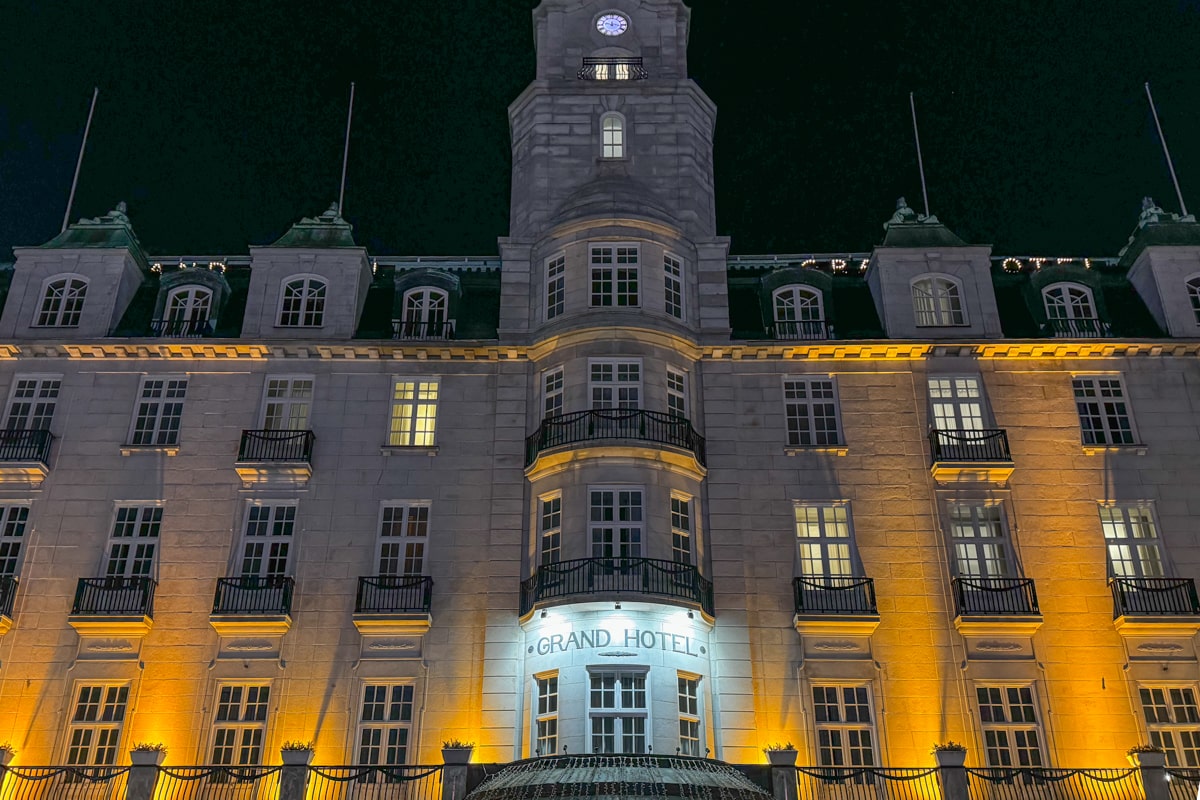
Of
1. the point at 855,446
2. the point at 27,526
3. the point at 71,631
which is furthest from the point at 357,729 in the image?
the point at 855,446

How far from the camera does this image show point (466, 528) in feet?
107

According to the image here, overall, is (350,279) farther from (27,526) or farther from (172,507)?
(27,526)

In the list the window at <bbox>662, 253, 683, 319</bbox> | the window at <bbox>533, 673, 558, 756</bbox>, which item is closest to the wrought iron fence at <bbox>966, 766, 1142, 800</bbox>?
the window at <bbox>533, 673, 558, 756</bbox>

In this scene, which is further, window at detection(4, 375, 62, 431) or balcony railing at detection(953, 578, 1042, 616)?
window at detection(4, 375, 62, 431)

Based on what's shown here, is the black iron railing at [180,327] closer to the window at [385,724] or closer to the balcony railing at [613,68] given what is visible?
the window at [385,724]

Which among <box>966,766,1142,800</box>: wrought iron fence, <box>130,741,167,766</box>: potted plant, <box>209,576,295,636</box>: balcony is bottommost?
<box>966,766,1142,800</box>: wrought iron fence

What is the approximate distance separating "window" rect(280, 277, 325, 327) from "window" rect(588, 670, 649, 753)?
49.8ft

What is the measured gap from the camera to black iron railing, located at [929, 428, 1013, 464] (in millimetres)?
33125

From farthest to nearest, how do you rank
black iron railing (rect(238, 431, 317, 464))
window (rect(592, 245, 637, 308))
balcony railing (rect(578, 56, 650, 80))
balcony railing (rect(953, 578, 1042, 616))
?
balcony railing (rect(578, 56, 650, 80)), window (rect(592, 245, 637, 308)), black iron railing (rect(238, 431, 317, 464)), balcony railing (rect(953, 578, 1042, 616))

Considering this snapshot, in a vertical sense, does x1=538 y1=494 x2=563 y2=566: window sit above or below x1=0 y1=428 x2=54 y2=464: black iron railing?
below

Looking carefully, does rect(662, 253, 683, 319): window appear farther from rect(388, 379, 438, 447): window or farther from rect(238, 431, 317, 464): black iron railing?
rect(238, 431, 317, 464): black iron railing

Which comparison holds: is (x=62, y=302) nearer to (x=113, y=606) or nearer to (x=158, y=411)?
(x=158, y=411)

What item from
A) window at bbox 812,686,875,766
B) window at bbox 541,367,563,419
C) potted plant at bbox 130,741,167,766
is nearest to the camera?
potted plant at bbox 130,741,167,766

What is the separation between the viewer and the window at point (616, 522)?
30828 mm
